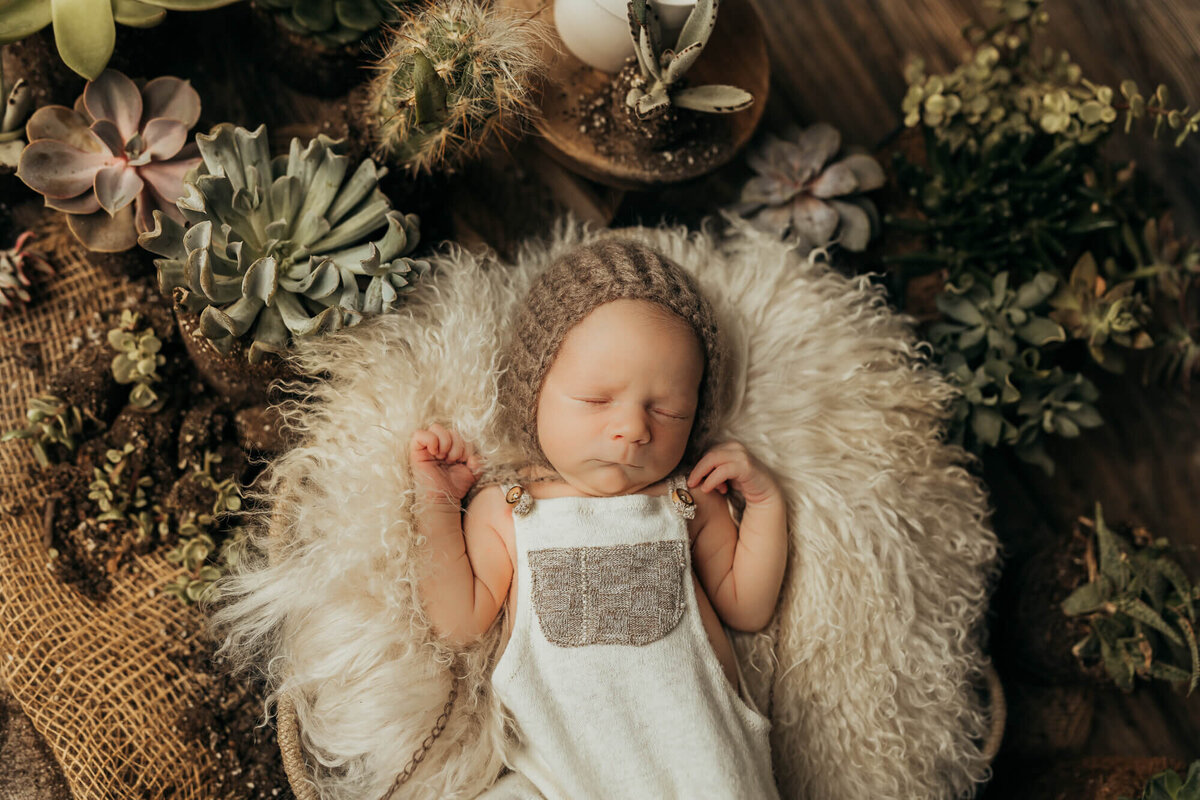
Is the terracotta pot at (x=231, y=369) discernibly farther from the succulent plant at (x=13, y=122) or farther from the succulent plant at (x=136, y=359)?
the succulent plant at (x=13, y=122)

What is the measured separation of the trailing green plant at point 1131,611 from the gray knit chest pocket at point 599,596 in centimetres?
96

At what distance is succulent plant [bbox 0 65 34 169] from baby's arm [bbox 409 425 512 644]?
100cm

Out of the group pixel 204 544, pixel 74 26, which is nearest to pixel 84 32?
pixel 74 26

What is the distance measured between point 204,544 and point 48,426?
15.0 inches

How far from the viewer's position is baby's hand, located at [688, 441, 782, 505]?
1.53 metres

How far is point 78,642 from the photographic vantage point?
151 cm

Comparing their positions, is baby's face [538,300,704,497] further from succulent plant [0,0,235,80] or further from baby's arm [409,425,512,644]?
succulent plant [0,0,235,80]

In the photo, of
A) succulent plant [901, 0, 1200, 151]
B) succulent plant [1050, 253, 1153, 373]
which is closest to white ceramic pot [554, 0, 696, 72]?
succulent plant [901, 0, 1200, 151]

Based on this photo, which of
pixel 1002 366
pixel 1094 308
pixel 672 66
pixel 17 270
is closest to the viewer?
pixel 672 66

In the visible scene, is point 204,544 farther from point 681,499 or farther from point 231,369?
point 681,499

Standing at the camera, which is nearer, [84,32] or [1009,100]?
[84,32]

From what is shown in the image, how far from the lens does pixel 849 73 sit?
2.19 m

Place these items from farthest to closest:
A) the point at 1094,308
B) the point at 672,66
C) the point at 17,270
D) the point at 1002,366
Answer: the point at 1094,308, the point at 1002,366, the point at 17,270, the point at 672,66


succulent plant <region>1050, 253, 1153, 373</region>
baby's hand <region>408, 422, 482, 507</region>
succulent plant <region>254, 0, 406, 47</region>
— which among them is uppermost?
succulent plant <region>254, 0, 406, 47</region>
